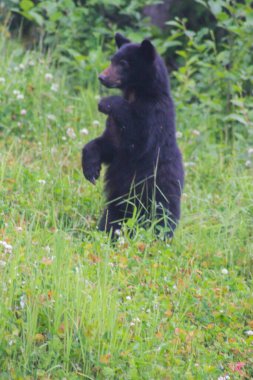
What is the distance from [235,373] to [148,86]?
259 centimetres

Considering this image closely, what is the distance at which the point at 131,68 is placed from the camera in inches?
245

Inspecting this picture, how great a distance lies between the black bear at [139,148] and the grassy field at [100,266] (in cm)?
29

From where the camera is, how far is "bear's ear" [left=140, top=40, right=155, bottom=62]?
614cm

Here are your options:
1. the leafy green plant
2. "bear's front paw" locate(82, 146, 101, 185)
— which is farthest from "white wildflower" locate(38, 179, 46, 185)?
the leafy green plant

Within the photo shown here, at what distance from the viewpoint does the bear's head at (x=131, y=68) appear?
6.16m

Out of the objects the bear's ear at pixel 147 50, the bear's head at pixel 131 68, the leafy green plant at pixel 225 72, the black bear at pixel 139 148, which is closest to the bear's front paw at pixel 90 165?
the black bear at pixel 139 148

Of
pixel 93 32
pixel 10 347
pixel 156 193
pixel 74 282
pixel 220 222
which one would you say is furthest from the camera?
pixel 93 32

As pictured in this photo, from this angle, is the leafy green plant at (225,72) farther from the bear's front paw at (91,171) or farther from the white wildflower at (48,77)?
the bear's front paw at (91,171)

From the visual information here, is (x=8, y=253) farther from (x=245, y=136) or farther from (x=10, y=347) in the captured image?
Result: (x=245, y=136)

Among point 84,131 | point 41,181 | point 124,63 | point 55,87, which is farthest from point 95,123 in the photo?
point 41,181

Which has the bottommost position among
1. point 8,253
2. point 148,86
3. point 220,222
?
point 220,222

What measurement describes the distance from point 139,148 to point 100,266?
1491mm

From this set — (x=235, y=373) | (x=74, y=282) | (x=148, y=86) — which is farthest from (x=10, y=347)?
(x=148, y=86)

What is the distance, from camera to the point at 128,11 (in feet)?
30.9
